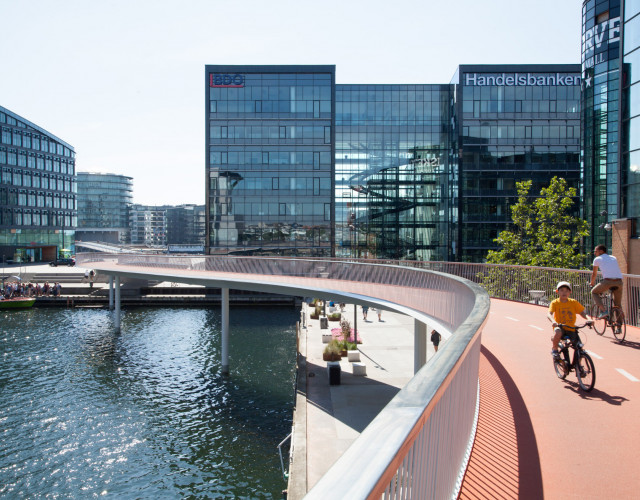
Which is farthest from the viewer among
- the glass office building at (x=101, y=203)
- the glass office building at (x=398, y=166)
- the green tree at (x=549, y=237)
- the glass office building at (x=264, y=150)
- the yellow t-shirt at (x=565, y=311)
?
the glass office building at (x=101, y=203)

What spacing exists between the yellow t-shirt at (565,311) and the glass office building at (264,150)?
5152 centimetres

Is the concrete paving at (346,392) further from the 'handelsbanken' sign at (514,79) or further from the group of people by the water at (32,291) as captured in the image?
the 'handelsbanken' sign at (514,79)

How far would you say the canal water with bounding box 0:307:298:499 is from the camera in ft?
57.0

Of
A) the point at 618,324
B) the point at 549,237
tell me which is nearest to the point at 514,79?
the point at 549,237

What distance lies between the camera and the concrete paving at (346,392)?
1609 cm

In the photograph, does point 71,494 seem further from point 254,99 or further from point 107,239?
point 107,239

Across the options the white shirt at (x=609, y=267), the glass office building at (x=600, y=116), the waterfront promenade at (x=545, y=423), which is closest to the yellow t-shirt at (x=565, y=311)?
the waterfront promenade at (x=545, y=423)

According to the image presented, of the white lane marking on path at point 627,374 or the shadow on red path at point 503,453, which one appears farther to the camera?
the white lane marking on path at point 627,374

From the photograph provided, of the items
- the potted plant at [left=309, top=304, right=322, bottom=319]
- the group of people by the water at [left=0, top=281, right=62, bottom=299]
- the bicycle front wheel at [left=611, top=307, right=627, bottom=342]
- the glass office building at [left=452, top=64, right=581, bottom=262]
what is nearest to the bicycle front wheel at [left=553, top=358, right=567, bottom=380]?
the bicycle front wheel at [left=611, top=307, right=627, bottom=342]

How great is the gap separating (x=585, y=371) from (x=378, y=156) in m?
57.6

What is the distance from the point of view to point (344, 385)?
2306 cm

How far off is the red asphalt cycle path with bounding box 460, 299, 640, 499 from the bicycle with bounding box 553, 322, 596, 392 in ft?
0.44

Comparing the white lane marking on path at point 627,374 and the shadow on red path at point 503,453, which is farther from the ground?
the white lane marking on path at point 627,374

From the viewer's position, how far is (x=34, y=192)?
94.2 metres
